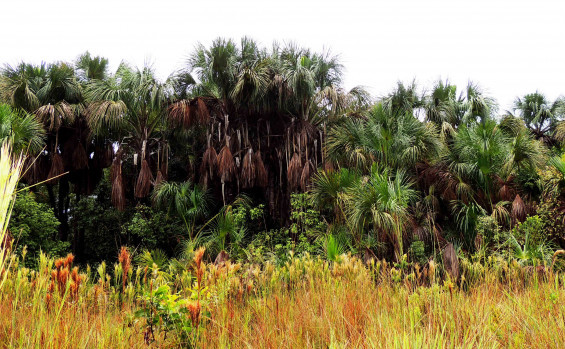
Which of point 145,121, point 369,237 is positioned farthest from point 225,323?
point 145,121

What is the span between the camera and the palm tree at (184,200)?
1242 cm

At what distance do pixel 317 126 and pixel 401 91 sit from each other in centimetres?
294

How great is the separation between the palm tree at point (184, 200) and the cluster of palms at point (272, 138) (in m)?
0.04

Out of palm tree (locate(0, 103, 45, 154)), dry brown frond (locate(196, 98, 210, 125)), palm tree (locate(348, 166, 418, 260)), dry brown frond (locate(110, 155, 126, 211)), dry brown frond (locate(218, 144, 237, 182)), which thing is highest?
dry brown frond (locate(196, 98, 210, 125))

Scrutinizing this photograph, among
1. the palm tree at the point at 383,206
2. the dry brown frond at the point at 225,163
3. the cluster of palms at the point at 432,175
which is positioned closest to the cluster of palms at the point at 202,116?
the dry brown frond at the point at 225,163

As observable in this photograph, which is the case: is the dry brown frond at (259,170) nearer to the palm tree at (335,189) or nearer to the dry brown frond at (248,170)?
the dry brown frond at (248,170)

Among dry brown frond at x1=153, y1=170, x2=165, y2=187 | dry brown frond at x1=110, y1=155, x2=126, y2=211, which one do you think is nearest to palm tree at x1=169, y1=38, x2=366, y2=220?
dry brown frond at x1=153, y1=170, x2=165, y2=187

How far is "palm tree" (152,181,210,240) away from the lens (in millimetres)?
12422

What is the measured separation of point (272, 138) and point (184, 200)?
3.97m

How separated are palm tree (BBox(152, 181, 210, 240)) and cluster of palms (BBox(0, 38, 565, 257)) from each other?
0.04 m

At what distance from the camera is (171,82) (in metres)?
13.1

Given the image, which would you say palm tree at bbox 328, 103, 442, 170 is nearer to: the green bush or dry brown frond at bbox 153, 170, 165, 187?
dry brown frond at bbox 153, 170, 165, 187

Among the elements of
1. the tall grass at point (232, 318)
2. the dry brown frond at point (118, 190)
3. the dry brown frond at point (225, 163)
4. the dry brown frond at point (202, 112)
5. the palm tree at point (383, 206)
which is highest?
the dry brown frond at point (202, 112)

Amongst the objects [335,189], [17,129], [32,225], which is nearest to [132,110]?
[32,225]
